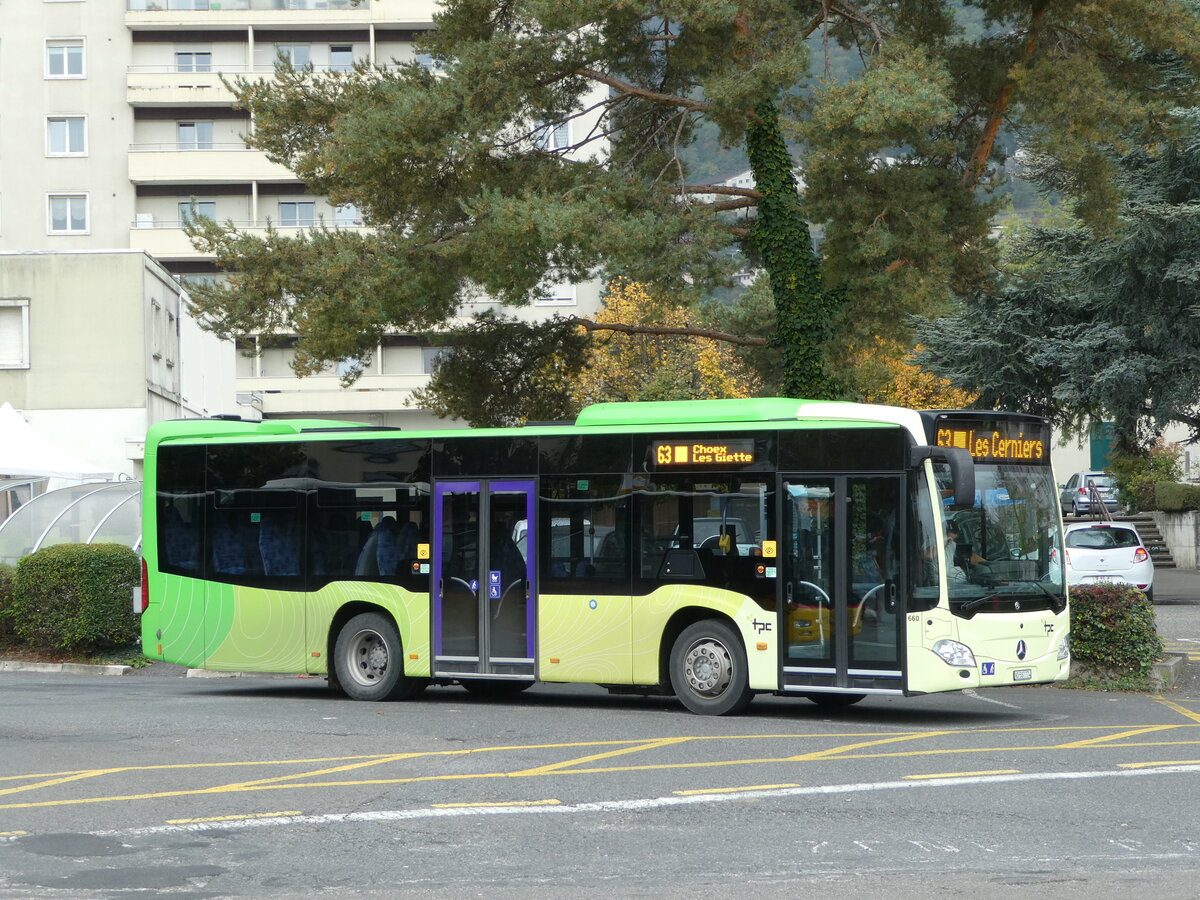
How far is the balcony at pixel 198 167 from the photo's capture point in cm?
7138

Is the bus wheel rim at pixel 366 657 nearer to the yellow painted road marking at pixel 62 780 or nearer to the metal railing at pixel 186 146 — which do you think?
the yellow painted road marking at pixel 62 780

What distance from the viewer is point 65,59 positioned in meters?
70.8

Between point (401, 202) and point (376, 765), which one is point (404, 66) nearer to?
point (401, 202)

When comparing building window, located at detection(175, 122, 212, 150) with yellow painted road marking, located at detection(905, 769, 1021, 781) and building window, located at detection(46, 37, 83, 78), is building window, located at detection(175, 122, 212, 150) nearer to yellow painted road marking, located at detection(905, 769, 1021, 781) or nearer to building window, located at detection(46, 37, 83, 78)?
building window, located at detection(46, 37, 83, 78)

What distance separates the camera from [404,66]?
2352 cm

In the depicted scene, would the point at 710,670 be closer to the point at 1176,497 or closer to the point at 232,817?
the point at 232,817

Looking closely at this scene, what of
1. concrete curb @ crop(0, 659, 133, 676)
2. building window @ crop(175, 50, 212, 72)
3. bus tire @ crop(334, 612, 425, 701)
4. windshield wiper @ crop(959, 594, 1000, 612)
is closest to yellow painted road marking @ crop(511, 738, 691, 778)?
windshield wiper @ crop(959, 594, 1000, 612)

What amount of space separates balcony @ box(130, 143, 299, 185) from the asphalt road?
57981 millimetres

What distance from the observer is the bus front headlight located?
45.8ft

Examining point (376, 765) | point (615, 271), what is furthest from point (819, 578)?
point (615, 271)

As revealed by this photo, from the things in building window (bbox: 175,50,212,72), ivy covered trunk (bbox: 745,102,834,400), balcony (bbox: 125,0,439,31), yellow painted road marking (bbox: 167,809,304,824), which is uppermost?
balcony (bbox: 125,0,439,31)

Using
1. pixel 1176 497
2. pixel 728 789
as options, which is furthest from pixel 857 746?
pixel 1176 497

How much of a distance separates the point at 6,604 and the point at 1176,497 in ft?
112

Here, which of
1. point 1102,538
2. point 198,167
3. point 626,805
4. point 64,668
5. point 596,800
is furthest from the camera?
point 198,167
